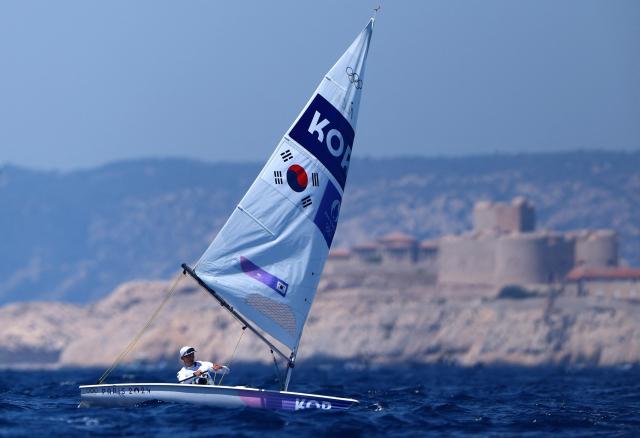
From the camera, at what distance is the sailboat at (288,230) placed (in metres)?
26.5

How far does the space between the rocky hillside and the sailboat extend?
324ft

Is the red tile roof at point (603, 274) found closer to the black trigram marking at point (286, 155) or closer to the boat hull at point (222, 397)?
the black trigram marking at point (286, 155)

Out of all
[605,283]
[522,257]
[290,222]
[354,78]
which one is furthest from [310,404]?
[522,257]

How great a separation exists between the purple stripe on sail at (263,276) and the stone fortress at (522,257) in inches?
4487

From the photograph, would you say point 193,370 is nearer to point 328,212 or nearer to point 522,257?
point 328,212

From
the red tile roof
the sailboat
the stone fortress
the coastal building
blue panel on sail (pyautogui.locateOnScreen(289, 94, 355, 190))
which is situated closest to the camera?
the sailboat

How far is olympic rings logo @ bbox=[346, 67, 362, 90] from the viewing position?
26.9m

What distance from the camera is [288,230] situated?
88.2 feet

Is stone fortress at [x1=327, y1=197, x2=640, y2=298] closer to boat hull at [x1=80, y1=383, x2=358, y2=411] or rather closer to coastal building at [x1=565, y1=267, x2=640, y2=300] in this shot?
coastal building at [x1=565, y1=267, x2=640, y2=300]

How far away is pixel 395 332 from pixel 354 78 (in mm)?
113807

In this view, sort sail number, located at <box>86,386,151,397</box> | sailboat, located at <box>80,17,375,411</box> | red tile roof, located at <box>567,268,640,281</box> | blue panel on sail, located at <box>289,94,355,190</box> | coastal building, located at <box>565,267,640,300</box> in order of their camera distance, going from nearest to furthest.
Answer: sail number, located at <box>86,386,151,397</box> < sailboat, located at <box>80,17,375,411</box> < blue panel on sail, located at <box>289,94,355,190</box> < coastal building, located at <box>565,267,640,300</box> < red tile roof, located at <box>567,268,640,281</box>

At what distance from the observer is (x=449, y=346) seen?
134250 millimetres

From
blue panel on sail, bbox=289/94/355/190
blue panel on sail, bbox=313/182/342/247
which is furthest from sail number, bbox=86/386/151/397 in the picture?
blue panel on sail, bbox=289/94/355/190

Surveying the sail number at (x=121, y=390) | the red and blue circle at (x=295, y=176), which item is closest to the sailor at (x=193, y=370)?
the sail number at (x=121, y=390)
